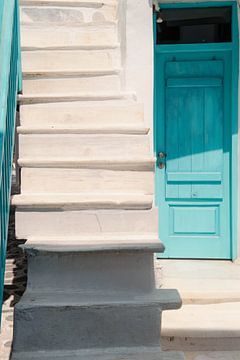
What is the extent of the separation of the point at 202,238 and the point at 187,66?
157 cm

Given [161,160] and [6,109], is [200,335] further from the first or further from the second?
[161,160]

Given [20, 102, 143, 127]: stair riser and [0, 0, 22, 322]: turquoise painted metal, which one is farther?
[20, 102, 143, 127]: stair riser

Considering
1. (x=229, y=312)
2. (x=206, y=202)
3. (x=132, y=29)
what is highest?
(x=132, y=29)

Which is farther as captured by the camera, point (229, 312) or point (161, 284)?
point (161, 284)

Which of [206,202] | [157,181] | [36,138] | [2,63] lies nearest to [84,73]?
[36,138]

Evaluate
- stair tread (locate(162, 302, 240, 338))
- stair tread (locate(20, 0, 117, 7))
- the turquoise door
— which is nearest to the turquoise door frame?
the turquoise door

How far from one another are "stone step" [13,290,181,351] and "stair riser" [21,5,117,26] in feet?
8.62

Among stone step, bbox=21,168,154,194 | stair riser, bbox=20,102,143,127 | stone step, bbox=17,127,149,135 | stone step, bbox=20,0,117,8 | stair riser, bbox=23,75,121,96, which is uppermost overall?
stone step, bbox=20,0,117,8

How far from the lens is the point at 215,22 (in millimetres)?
4477

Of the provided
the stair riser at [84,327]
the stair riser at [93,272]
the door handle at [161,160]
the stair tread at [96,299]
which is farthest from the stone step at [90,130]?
the door handle at [161,160]

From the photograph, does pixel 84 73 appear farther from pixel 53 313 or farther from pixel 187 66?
pixel 53 313

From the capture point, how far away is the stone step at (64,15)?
4.03 metres

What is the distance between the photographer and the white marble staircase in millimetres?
2137

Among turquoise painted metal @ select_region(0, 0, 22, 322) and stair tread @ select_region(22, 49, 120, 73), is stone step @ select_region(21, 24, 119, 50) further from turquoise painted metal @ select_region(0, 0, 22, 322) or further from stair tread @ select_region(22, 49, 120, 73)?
turquoise painted metal @ select_region(0, 0, 22, 322)
